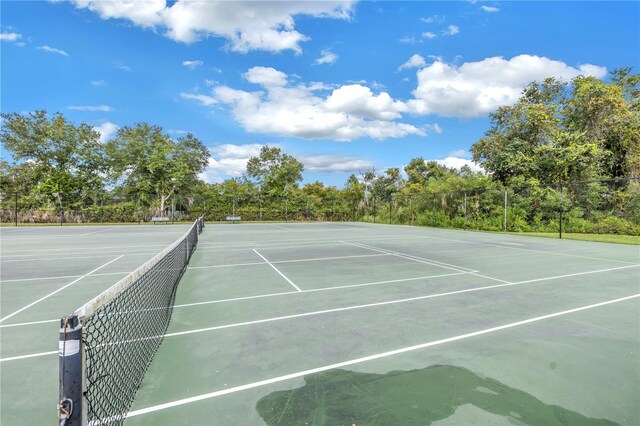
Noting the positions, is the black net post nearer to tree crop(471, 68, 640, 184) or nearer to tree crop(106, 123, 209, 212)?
tree crop(471, 68, 640, 184)

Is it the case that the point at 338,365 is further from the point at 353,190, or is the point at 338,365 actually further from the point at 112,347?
the point at 353,190

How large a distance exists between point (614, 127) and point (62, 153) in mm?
42612

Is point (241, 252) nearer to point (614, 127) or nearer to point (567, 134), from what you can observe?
point (567, 134)

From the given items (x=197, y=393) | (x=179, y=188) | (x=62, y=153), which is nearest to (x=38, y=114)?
(x=62, y=153)

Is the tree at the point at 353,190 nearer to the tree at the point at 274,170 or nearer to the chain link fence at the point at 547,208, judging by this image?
the tree at the point at 274,170

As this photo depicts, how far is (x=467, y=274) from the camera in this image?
23.6 feet

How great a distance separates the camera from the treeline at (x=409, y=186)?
64.4 feet

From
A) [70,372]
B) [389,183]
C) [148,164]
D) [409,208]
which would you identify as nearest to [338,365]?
[70,372]

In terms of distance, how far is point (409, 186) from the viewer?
37844mm

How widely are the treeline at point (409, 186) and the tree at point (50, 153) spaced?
0.09m

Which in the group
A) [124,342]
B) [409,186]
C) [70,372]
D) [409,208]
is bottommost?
[124,342]

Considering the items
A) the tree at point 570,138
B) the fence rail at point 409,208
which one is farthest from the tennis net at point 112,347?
the tree at point 570,138

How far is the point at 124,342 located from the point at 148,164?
30.0 m

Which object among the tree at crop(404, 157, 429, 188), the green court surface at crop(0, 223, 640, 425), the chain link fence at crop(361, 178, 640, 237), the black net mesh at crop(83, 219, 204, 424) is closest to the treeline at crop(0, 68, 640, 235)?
the chain link fence at crop(361, 178, 640, 237)
